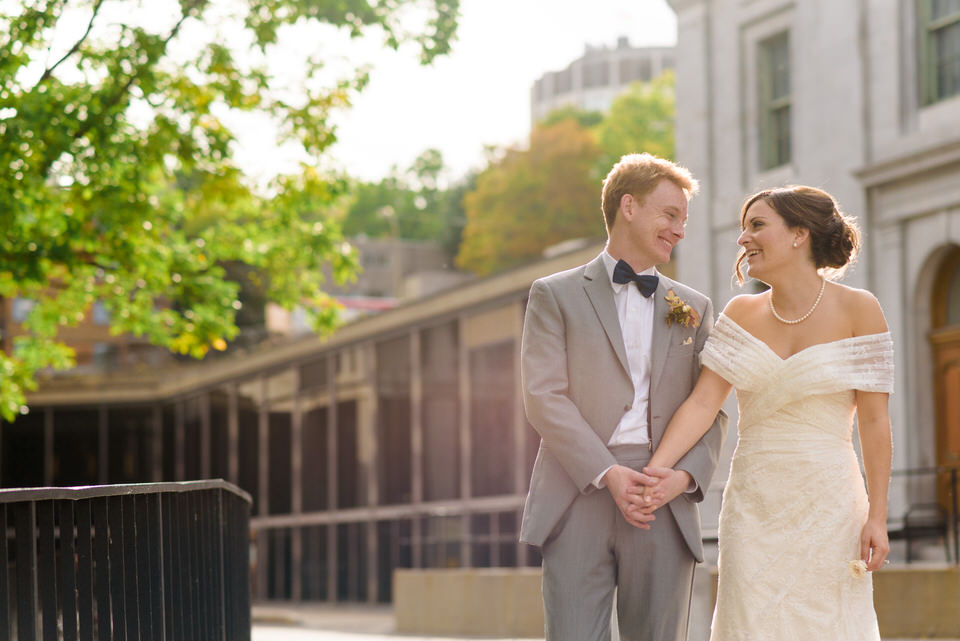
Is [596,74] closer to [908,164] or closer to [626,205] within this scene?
[908,164]

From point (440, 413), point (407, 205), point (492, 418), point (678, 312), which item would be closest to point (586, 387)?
point (678, 312)

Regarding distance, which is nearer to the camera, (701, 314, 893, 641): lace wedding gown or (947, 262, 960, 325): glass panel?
(701, 314, 893, 641): lace wedding gown

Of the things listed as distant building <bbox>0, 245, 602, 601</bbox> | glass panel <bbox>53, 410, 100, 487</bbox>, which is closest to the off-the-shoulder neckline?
distant building <bbox>0, 245, 602, 601</bbox>

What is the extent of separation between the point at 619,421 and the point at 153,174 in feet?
42.5

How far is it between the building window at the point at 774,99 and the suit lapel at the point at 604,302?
14792 mm

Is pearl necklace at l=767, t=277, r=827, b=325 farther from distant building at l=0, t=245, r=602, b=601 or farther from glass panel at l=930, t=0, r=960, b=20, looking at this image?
distant building at l=0, t=245, r=602, b=601

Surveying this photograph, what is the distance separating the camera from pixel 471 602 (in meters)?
17.6

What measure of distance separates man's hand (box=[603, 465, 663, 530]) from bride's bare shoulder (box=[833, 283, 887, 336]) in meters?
0.89

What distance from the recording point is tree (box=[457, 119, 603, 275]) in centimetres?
5338

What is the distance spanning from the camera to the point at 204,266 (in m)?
16.8

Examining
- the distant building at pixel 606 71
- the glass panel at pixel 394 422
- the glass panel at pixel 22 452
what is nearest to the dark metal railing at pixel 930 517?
the glass panel at pixel 394 422

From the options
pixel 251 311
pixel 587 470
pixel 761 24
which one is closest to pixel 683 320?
pixel 587 470

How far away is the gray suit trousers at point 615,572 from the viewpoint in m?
4.48

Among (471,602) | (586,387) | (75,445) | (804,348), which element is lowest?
(471,602)
